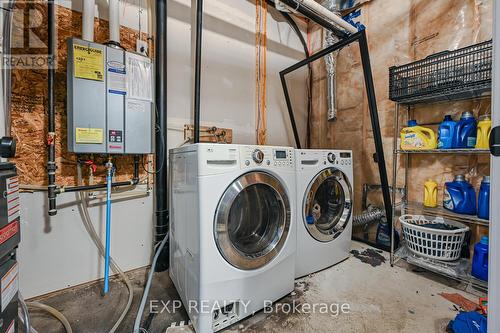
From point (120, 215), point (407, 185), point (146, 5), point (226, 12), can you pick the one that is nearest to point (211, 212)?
point (120, 215)

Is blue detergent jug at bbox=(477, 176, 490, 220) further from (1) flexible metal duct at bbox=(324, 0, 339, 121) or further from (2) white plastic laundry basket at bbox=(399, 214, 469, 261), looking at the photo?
(1) flexible metal duct at bbox=(324, 0, 339, 121)

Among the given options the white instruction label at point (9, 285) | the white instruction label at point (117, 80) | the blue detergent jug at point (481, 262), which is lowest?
the blue detergent jug at point (481, 262)

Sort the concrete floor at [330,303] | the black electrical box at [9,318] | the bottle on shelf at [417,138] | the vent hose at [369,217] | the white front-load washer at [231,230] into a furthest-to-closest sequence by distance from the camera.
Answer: the vent hose at [369,217]
the bottle on shelf at [417,138]
the concrete floor at [330,303]
the white front-load washer at [231,230]
the black electrical box at [9,318]

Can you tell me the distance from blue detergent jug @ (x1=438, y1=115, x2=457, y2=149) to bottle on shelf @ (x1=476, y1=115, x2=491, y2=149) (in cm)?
14

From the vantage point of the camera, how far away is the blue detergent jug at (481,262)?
4.50 feet

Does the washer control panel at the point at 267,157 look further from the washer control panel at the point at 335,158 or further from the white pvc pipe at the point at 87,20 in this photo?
the white pvc pipe at the point at 87,20

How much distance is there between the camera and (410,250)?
169cm

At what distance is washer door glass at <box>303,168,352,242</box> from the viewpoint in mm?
1661

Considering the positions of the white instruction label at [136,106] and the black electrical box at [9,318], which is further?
the white instruction label at [136,106]

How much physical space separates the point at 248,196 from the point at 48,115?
1343 millimetres

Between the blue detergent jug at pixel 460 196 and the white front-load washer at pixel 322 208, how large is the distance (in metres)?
0.71

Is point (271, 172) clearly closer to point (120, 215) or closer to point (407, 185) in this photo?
point (120, 215)

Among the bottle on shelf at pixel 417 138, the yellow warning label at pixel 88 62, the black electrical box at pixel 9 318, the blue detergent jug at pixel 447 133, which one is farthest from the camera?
the bottle on shelf at pixel 417 138

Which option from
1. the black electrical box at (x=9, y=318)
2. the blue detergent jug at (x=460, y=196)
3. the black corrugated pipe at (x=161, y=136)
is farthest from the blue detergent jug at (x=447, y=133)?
the black electrical box at (x=9, y=318)
